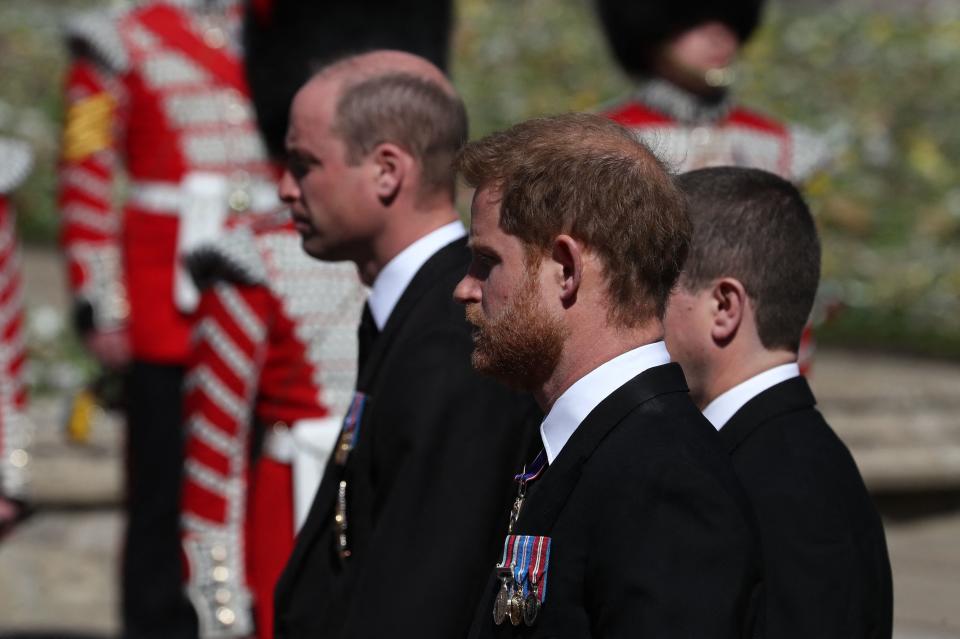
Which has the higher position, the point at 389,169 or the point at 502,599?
the point at 389,169

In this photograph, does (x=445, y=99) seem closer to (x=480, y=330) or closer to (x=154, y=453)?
(x=480, y=330)

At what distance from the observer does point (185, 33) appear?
17.5 ft

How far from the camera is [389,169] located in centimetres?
308

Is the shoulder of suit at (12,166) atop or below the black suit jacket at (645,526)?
atop

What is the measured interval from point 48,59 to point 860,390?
6.99 meters

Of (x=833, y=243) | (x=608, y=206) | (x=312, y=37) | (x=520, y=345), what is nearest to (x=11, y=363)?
(x=312, y=37)

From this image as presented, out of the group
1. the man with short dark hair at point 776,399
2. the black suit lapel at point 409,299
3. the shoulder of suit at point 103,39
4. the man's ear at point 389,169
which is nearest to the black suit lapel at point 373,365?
the black suit lapel at point 409,299

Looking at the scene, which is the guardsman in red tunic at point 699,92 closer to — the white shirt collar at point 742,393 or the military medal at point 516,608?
the white shirt collar at point 742,393

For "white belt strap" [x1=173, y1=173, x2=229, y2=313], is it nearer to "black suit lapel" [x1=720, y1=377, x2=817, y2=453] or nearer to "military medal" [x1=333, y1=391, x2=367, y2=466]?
"military medal" [x1=333, y1=391, x2=367, y2=466]

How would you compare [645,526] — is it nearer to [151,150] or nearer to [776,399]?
[776,399]

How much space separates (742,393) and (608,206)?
600mm

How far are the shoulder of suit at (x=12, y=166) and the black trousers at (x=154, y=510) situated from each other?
1027 mm

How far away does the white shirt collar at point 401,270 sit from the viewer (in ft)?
9.86

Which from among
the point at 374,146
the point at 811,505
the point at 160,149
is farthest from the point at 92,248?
the point at 811,505
